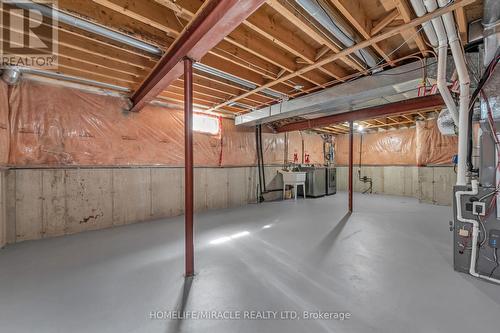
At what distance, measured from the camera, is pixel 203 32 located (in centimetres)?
182

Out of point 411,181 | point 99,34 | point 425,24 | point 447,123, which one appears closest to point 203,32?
point 99,34

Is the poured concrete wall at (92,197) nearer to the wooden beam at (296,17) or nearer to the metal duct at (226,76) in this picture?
the metal duct at (226,76)

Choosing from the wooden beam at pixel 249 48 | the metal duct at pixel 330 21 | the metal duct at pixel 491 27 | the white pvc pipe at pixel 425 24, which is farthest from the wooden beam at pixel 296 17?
the metal duct at pixel 491 27

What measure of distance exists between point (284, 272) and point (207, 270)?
80cm

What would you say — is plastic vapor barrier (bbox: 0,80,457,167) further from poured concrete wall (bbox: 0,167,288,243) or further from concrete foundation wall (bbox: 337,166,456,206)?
concrete foundation wall (bbox: 337,166,456,206)

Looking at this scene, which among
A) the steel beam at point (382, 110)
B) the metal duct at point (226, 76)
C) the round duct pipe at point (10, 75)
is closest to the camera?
the round duct pipe at point (10, 75)

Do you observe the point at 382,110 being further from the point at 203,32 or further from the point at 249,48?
the point at 203,32

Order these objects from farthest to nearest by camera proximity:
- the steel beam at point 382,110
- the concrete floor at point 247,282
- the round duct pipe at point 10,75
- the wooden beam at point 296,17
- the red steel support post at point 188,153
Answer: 1. the steel beam at point 382,110
2. the round duct pipe at point 10,75
3. the red steel support post at point 188,153
4. the wooden beam at point 296,17
5. the concrete floor at point 247,282

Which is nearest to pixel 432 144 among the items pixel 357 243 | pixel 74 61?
pixel 357 243

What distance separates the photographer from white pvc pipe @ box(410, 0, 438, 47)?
1666 millimetres

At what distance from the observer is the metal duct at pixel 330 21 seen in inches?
71.6

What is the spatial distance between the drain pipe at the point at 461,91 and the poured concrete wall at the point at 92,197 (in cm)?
445

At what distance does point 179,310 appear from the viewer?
159 cm

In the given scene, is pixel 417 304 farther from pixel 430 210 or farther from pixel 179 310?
pixel 430 210
